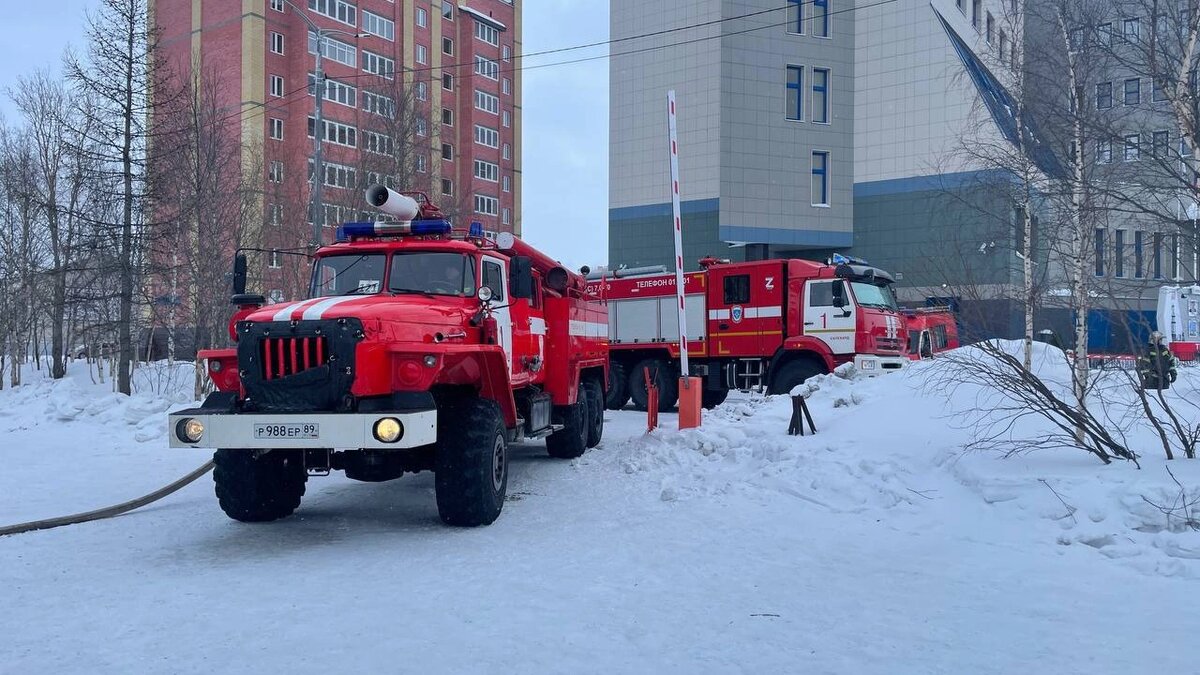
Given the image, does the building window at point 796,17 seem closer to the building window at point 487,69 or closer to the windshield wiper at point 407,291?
the windshield wiper at point 407,291

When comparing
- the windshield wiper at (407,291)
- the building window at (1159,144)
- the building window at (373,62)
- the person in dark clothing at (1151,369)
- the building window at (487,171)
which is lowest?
the person in dark clothing at (1151,369)

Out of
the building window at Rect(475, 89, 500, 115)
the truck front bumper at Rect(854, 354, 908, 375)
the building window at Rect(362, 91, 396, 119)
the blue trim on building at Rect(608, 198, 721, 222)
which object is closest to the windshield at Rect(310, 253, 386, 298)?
the truck front bumper at Rect(854, 354, 908, 375)

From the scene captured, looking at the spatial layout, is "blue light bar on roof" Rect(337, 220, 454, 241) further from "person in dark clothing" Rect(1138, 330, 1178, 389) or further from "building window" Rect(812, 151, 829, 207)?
"building window" Rect(812, 151, 829, 207)

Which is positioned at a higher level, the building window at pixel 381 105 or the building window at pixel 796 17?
the building window at pixel 796 17

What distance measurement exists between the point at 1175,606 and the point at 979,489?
8.25 ft

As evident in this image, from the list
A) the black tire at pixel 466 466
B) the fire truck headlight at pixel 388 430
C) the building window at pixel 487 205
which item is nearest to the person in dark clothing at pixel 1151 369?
the black tire at pixel 466 466

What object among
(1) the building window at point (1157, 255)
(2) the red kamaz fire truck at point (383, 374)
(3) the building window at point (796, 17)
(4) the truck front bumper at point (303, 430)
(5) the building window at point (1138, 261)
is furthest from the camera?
(3) the building window at point (796, 17)

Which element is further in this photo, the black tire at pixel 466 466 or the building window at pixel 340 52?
the building window at pixel 340 52

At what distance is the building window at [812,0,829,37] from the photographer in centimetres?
3391

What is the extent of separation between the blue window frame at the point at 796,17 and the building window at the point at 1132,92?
25.4 m

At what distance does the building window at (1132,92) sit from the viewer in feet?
31.2

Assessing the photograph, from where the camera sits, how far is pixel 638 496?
29.3ft

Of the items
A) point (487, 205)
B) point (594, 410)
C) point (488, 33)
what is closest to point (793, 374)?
point (594, 410)

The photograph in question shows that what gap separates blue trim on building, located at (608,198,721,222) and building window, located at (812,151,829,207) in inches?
167
